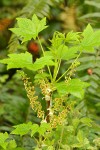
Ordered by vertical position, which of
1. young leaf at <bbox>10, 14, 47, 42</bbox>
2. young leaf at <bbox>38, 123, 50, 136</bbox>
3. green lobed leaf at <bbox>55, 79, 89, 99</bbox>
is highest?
young leaf at <bbox>10, 14, 47, 42</bbox>

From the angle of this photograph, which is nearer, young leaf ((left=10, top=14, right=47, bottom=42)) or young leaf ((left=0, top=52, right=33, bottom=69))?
young leaf ((left=0, top=52, right=33, bottom=69))

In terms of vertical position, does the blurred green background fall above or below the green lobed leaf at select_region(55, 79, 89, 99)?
above

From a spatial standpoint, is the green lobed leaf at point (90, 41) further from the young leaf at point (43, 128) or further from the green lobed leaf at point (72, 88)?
the young leaf at point (43, 128)

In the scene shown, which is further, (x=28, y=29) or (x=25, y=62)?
(x=28, y=29)

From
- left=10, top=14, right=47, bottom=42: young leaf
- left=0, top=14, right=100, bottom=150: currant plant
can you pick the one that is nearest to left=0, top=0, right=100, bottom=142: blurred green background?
left=0, top=14, right=100, bottom=150: currant plant

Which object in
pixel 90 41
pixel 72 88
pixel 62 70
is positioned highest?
pixel 62 70

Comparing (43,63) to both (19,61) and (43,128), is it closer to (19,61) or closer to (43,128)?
(19,61)

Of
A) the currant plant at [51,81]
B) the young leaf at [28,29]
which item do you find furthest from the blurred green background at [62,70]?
the young leaf at [28,29]

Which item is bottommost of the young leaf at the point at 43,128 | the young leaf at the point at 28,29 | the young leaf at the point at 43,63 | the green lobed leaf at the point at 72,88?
the young leaf at the point at 43,128

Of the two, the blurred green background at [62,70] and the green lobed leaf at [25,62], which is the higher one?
the blurred green background at [62,70]

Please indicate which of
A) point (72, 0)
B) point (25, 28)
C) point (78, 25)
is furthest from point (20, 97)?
point (25, 28)

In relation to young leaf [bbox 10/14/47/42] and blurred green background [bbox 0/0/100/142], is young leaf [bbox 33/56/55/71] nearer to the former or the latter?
young leaf [bbox 10/14/47/42]

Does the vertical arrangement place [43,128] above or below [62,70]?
below

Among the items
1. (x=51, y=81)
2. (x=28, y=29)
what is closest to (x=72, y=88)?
(x=51, y=81)
